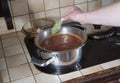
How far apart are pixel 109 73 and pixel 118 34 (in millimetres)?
306

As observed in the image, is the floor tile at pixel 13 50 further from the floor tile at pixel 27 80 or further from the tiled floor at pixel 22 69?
the floor tile at pixel 27 80

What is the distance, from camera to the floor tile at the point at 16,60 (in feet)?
3.17

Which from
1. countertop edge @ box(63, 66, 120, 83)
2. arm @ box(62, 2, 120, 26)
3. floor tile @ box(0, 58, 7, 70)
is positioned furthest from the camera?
floor tile @ box(0, 58, 7, 70)

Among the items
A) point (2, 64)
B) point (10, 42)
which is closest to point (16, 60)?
point (2, 64)

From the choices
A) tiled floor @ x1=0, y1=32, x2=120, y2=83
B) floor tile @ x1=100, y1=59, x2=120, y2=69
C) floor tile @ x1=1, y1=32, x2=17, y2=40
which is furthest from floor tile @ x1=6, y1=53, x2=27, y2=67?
floor tile @ x1=100, y1=59, x2=120, y2=69

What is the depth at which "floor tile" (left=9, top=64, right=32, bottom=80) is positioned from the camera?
89cm

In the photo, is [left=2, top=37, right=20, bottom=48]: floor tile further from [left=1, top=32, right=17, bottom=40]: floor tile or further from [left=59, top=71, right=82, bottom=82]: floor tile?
[left=59, top=71, right=82, bottom=82]: floor tile

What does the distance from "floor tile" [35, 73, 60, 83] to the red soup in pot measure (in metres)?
0.11

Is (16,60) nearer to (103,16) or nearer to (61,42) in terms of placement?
(61,42)

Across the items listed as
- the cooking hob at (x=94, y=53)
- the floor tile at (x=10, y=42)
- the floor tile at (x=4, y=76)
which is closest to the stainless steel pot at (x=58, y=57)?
the cooking hob at (x=94, y=53)

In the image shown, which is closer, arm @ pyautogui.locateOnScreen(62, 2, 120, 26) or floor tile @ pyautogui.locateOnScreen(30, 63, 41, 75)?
arm @ pyautogui.locateOnScreen(62, 2, 120, 26)

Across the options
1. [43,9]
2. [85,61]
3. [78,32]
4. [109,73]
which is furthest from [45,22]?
[109,73]

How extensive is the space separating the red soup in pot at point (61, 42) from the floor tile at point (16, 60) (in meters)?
0.12

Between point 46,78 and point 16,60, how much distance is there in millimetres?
201
